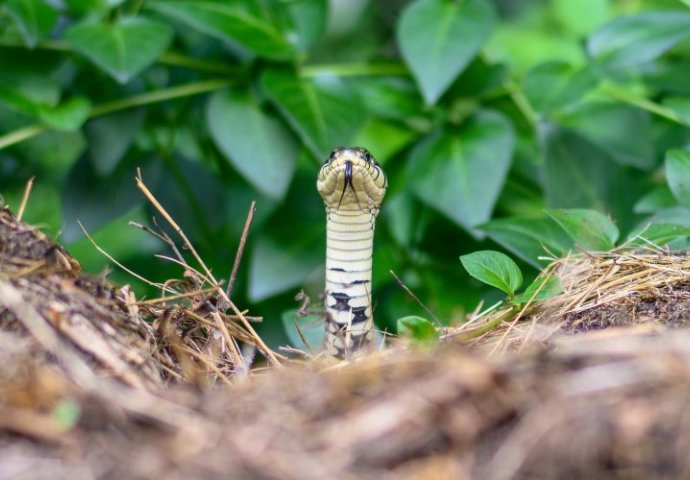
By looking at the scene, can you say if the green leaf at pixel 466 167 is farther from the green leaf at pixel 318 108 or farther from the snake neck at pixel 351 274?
the snake neck at pixel 351 274

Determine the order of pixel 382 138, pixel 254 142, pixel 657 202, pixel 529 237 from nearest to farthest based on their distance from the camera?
pixel 529 237
pixel 657 202
pixel 254 142
pixel 382 138

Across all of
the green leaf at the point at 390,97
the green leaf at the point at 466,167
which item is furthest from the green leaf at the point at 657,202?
the green leaf at the point at 390,97

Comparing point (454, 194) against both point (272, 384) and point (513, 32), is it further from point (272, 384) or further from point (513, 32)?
point (513, 32)

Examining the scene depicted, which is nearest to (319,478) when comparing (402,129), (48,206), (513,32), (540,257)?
(540,257)

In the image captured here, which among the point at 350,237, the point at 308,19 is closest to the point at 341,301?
the point at 350,237

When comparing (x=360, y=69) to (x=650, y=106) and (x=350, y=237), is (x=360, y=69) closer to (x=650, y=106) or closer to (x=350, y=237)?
(x=650, y=106)
